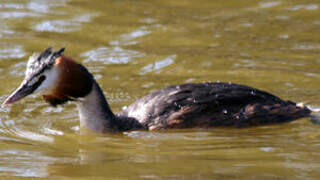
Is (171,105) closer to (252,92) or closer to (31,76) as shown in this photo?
(252,92)

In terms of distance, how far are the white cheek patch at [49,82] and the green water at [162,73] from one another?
0.53m

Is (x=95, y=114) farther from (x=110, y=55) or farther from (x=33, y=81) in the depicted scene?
(x=110, y=55)

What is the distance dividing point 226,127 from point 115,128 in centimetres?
131

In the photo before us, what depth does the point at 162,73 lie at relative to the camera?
11.1 metres

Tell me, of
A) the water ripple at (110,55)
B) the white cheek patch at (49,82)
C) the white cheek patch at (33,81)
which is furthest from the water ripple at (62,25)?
the white cheek patch at (33,81)

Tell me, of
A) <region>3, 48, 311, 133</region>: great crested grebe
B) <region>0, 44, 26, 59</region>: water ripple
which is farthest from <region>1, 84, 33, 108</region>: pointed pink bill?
<region>0, 44, 26, 59</region>: water ripple

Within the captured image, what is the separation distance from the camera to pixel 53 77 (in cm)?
846

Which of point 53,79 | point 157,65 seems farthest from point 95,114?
point 157,65

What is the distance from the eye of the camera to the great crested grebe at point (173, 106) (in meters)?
8.65

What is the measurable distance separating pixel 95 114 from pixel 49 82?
2.41ft

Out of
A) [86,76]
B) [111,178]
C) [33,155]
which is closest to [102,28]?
[86,76]

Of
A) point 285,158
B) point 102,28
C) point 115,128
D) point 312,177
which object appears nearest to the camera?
point 312,177

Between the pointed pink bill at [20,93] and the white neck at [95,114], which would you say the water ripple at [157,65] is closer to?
the white neck at [95,114]

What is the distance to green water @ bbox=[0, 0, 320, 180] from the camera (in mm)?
7184
